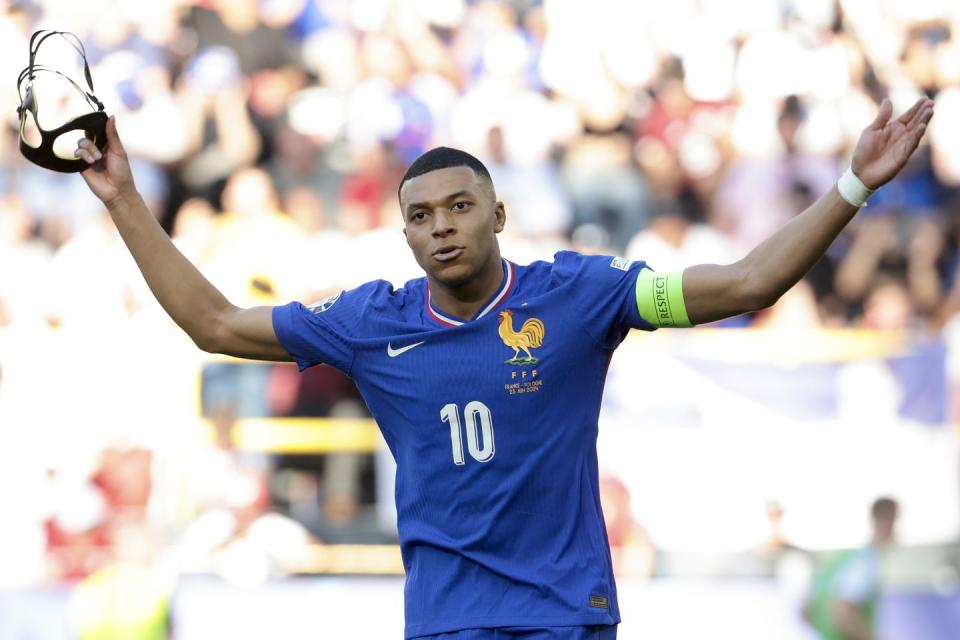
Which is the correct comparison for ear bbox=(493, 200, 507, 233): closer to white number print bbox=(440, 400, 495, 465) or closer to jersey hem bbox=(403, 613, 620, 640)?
white number print bbox=(440, 400, 495, 465)

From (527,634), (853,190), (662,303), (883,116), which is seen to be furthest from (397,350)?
(883,116)

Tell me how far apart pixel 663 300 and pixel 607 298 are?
0.19m

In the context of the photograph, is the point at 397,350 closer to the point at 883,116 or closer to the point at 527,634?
the point at 527,634

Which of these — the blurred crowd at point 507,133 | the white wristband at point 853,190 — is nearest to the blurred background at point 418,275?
the blurred crowd at point 507,133

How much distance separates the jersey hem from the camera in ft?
14.9

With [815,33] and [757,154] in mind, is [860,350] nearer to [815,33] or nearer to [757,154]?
[757,154]

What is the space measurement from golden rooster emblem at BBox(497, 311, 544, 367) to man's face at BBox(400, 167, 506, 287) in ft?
0.63

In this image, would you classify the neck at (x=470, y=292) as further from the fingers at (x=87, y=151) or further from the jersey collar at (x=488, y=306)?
the fingers at (x=87, y=151)

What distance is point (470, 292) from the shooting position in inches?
194

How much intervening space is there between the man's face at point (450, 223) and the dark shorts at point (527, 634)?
110cm

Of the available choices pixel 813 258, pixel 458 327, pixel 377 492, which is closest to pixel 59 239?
pixel 377 492

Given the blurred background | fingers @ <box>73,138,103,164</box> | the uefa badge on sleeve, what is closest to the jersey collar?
the uefa badge on sleeve

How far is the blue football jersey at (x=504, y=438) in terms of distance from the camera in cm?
463

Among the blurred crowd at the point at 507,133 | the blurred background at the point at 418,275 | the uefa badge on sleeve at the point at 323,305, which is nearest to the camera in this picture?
the uefa badge on sleeve at the point at 323,305
